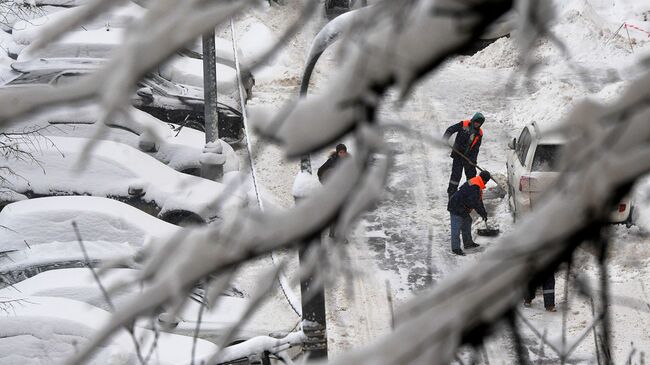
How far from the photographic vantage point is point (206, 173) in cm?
1213

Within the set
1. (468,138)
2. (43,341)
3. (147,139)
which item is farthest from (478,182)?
(43,341)

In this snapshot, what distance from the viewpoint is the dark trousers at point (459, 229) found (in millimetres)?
11844

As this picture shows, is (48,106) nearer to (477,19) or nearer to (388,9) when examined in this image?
(388,9)

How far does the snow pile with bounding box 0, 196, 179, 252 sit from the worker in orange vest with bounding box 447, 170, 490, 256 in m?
3.12

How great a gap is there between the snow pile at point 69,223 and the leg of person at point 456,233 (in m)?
3.18

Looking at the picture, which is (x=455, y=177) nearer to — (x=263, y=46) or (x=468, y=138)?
(x=468, y=138)

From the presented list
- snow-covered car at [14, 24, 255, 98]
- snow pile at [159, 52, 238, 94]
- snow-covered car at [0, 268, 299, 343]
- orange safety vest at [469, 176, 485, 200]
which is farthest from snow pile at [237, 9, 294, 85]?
snow-covered car at [0, 268, 299, 343]

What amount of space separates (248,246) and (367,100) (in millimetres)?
350

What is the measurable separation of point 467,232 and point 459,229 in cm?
15

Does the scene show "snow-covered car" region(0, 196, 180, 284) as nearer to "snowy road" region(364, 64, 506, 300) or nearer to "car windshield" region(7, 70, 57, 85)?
"snowy road" region(364, 64, 506, 300)

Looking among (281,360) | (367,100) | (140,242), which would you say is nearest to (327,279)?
(367,100)

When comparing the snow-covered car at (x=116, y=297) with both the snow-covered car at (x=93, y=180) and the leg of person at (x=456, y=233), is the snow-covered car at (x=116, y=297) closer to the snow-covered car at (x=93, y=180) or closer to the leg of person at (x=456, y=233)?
the snow-covered car at (x=93, y=180)

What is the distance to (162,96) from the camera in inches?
589

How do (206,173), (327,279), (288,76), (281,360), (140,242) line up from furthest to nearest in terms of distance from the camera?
1. (288,76)
2. (206,173)
3. (140,242)
4. (281,360)
5. (327,279)
